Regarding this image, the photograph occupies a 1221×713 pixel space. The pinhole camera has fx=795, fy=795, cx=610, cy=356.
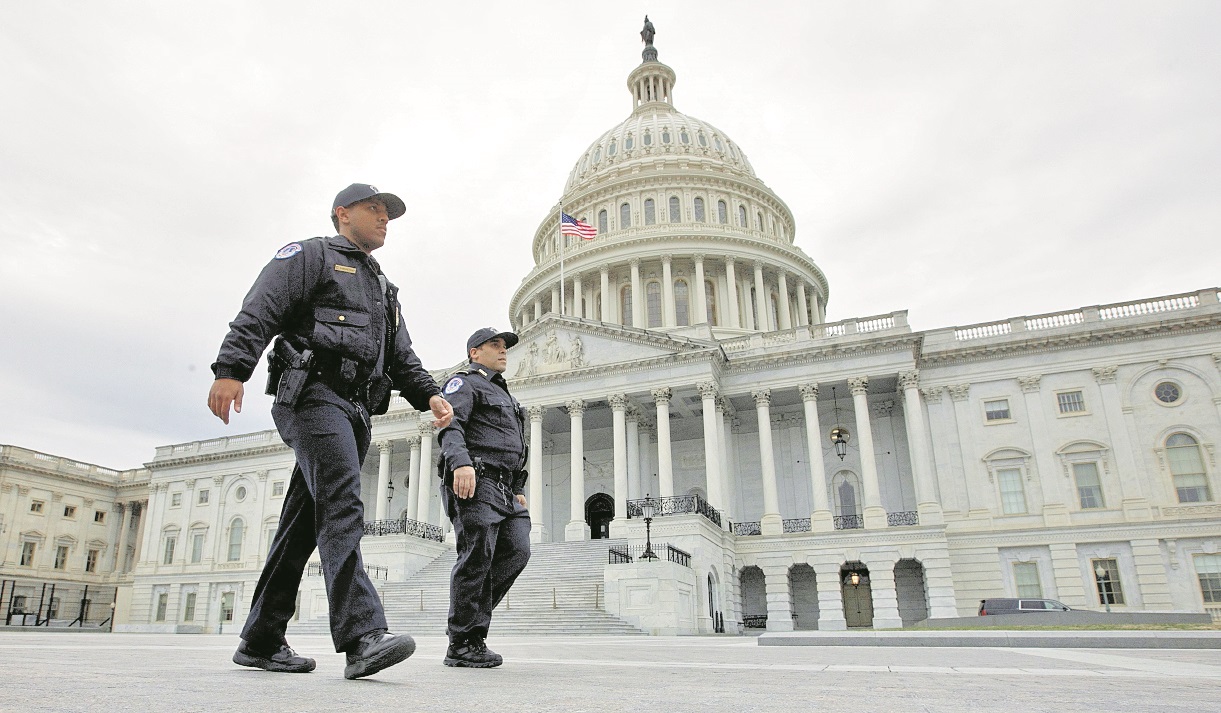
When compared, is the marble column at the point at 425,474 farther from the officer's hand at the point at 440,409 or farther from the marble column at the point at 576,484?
the officer's hand at the point at 440,409

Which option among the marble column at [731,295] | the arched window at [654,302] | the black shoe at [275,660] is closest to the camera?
the black shoe at [275,660]

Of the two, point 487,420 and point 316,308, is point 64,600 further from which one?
point 316,308

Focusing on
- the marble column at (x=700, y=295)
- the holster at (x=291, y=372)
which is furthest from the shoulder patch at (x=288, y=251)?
the marble column at (x=700, y=295)

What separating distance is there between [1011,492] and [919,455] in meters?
5.02

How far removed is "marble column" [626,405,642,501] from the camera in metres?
36.5

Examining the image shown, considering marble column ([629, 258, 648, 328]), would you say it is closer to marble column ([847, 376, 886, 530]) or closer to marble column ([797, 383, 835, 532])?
marble column ([797, 383, 835, 532])

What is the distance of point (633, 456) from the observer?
3691 cm

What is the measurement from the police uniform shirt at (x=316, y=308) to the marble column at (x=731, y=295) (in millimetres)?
45154

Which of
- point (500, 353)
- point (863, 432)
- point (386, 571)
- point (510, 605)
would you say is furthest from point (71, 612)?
point (500, 353)

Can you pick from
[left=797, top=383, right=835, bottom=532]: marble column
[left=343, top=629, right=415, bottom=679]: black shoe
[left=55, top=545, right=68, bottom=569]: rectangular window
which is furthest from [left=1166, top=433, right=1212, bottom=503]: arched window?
[left=55, top=545, right=68, bottom=569]: rectangular window

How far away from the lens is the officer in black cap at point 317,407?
3.95 metres

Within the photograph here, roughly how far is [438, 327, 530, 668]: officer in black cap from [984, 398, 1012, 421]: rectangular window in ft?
112

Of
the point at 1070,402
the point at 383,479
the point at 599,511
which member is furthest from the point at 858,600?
the point at 383,479

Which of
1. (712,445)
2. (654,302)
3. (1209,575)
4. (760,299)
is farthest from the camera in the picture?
(654,302)
